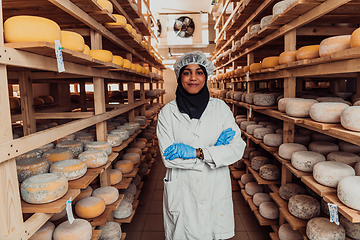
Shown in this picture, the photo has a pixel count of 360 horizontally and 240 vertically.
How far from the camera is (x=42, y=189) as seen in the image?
50.8 inches

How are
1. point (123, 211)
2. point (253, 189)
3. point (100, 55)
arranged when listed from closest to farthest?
point (100, 55) → point (123, 211) → point (253, 189)

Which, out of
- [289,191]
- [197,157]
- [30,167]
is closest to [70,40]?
[30,167]

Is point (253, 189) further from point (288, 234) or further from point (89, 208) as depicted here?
point (89, 208)

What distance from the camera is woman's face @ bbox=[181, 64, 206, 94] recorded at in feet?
5.76

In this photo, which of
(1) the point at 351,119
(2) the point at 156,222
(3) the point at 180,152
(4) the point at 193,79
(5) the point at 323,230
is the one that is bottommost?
(2) the point at 156,222

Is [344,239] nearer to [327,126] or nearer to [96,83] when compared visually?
[327,126]

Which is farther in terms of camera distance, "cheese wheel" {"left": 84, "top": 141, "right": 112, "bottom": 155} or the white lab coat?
"cheese wheel" {"left": 84, "top": 141, "right": 112, "bottom": 155}

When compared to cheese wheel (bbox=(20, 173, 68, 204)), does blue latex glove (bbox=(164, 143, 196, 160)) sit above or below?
above

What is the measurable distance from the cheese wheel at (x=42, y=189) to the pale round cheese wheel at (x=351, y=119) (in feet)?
5.42

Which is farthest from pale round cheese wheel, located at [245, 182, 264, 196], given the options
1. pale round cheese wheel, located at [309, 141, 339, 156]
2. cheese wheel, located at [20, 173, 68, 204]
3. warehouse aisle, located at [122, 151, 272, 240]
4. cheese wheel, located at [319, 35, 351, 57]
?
cheese wheel, located at [20, 173, 68, 204]

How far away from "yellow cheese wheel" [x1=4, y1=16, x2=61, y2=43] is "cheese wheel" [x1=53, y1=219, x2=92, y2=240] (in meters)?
1.16

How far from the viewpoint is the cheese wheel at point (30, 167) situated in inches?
57.4

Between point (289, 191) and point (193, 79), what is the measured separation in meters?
1.43

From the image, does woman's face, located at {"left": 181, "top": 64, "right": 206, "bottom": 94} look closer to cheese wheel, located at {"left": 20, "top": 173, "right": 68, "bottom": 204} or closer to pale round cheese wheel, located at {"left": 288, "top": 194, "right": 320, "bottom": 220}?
cheese wheel, located at {"left": 20, "top": 173, "right": 68, "bottom": 204}
